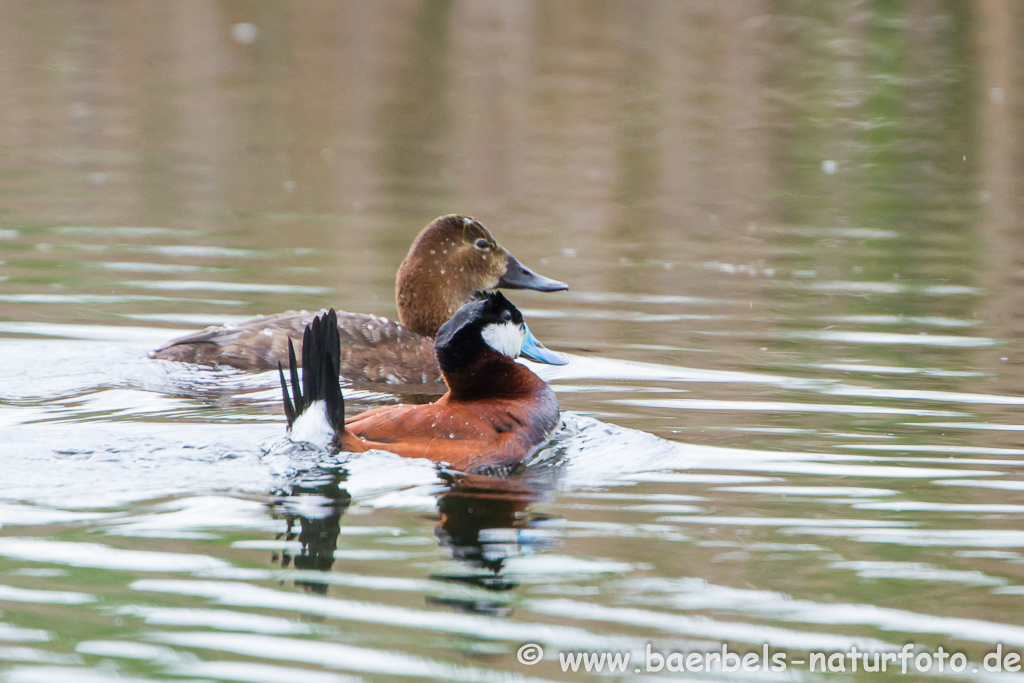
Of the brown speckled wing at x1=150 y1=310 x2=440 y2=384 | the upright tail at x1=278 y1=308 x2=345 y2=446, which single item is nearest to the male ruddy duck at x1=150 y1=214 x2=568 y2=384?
the brown speckled wing at x1=150 y1=310 x2=440 y2=384

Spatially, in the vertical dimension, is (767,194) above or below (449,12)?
below

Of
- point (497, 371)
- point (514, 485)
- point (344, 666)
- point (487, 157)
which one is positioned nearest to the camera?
point (344, 666)

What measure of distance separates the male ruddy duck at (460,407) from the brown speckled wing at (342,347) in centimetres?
119

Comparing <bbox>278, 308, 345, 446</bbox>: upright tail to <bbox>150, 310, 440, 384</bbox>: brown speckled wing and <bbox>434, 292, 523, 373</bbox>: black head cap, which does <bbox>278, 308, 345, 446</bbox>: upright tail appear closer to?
<bbox>434, 292, 523, 373</bbox>: black head cap

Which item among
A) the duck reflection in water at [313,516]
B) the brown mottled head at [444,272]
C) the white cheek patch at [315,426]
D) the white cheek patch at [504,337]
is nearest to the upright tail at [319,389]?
the white cheek patch at [315,426]

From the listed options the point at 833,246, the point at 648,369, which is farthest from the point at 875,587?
the point at 833,246

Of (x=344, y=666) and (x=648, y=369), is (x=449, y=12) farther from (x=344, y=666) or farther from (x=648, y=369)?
(x=344, y=666)

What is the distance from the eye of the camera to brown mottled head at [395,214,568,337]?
26.1ft

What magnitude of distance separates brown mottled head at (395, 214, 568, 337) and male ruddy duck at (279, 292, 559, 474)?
1552mm

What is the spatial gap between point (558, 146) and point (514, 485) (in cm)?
1128

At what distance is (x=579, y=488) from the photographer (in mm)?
5309

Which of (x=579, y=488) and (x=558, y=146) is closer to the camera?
(x=579, y=488)

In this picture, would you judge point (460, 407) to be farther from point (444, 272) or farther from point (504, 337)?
point (444, 272)

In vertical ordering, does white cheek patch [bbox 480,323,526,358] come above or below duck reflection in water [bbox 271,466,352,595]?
above
